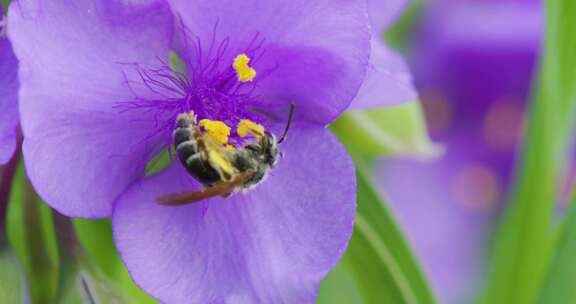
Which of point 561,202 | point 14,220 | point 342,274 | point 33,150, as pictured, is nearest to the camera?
point 33,150

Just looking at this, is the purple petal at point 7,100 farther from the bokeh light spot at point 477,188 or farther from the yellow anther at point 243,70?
the bokeh light spot at point 477,188

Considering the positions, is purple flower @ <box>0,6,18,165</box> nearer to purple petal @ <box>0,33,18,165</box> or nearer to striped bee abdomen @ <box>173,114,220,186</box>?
purple petal @ <box>0,33,18,165</box>

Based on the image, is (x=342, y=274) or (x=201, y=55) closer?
(x=201, y=55)

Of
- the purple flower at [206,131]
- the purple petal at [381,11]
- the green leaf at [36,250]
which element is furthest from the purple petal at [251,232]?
the purple petal at [381,11]

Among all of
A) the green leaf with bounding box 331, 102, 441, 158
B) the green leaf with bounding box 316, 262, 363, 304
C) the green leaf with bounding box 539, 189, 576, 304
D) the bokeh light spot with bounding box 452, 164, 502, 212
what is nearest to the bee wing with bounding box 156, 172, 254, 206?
the green leaf with bounding box 331, 102, 441, 158

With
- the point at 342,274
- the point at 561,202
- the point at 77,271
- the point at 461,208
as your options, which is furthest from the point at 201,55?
the point at 461,208

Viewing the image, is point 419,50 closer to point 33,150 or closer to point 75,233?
point 75,233

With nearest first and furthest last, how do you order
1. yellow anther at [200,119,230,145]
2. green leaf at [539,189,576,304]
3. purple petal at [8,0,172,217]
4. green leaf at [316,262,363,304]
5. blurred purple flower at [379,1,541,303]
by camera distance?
purple petal at [8,0,172,217] → yellow anther at [200,119,230,145] → green leaf at [539,189,576,304] → green leaf at [316,262,363,304] → blurred purple flower at [379,1,541,303]
